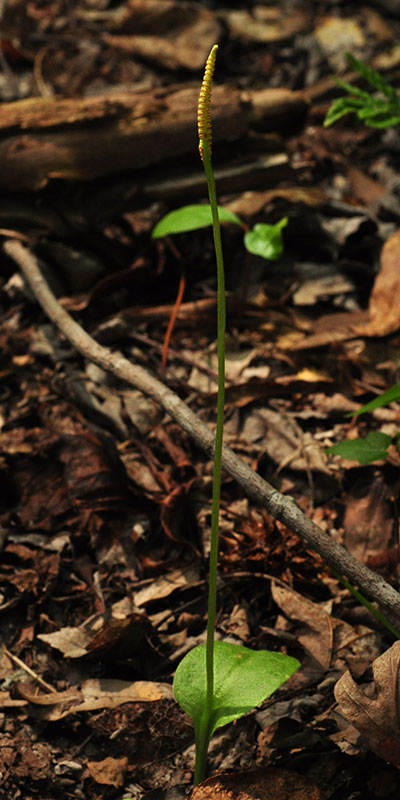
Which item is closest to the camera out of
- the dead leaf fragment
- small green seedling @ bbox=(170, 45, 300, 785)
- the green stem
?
the green stem

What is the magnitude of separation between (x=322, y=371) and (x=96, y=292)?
101 centimetres

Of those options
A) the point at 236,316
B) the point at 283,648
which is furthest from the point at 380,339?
the point at 283,648

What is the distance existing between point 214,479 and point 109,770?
0.80 meters

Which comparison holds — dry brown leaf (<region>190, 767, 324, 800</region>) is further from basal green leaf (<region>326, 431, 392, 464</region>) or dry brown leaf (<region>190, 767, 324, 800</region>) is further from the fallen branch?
basal green leaf (<region>326, 431, 392, 464</region>)

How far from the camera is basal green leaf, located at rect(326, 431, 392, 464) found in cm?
170

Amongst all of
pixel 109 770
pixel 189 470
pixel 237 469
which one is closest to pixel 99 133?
pixel 189 470

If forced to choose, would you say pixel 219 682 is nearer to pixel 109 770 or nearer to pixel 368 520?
pixel 109 770

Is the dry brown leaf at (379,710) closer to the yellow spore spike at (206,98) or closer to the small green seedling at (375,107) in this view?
the yellow spore spike at (206,98)

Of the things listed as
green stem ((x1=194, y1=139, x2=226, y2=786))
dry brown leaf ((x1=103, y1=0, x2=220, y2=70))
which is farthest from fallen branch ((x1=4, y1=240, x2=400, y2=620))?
dry brown leaf ((x1=103, y1=0, x2=220, y2=70))

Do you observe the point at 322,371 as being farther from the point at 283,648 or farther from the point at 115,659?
the point at 115,659

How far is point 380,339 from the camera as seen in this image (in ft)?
8.43

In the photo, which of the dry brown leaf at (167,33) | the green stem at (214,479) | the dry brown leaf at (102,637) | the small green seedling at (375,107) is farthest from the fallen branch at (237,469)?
the dry brown leaf at (167,33)

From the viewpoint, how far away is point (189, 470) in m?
2.20

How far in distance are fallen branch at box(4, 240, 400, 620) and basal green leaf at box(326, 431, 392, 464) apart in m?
0.20
